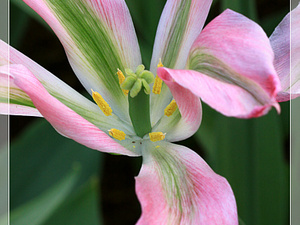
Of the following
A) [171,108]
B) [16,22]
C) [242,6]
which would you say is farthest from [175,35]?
[16,22]

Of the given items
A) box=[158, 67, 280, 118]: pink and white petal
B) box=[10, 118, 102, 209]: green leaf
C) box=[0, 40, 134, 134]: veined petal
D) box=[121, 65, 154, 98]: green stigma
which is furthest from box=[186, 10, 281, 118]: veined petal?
box=[10, 118, 102, 209]: green leaf

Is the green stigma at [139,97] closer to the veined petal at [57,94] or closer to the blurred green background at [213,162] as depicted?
the veined petal at [57,94]

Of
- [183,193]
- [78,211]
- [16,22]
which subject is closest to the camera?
[183,193]

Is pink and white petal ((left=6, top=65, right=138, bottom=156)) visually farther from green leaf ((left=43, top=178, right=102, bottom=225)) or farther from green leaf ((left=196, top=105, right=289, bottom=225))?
green leaf ((left=196, top=105, right=289, bottom=225))

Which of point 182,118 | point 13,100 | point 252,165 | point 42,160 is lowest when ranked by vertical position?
point 252,165

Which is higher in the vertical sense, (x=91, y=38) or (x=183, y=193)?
(x=91, y=38)

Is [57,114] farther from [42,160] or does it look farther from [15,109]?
[42,160]
